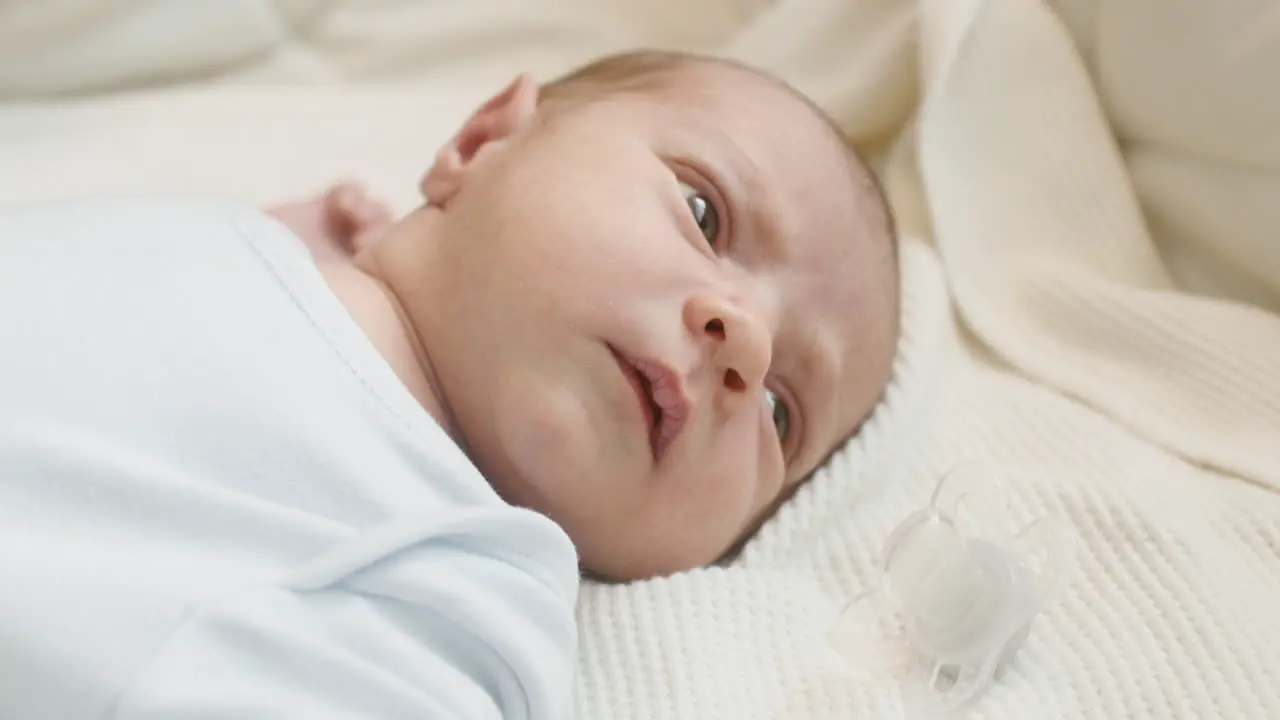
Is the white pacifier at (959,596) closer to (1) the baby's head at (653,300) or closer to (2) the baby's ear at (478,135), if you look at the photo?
(1) the baby's head at (653,300)

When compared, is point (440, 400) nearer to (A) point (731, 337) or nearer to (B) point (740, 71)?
(A) point (731, 337)

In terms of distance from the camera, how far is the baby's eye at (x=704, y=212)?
0.91 m

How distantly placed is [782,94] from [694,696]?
456mm

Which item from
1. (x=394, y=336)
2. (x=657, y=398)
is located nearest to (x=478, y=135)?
(x=394, y=336)

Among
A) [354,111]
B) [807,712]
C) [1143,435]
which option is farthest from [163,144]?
[1143,435]

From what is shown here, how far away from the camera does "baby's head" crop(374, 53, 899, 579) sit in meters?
0.82

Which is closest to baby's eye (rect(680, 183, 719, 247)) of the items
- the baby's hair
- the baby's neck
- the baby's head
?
the baby's head

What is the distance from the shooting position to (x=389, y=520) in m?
0.75

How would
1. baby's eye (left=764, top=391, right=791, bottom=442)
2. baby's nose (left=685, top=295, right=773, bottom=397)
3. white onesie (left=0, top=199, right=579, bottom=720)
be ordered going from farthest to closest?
1. baby's eye (left=764, top=391, right=791, bottom=442)
2. baby's nose (left=685, top=295, right=773, bottom=397)
3. white onesie (left=0, top=199, right=579, bottom=720)

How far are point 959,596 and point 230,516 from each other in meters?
0.47

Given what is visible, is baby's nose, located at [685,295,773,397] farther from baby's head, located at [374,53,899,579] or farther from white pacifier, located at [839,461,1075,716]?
white pacifier, located at [839,461,1075,716]

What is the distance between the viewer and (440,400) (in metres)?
0.90

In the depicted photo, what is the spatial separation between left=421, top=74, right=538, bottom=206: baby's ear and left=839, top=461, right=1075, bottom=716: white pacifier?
420 mm

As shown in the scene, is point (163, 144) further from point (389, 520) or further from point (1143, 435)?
point (1143, 435)
